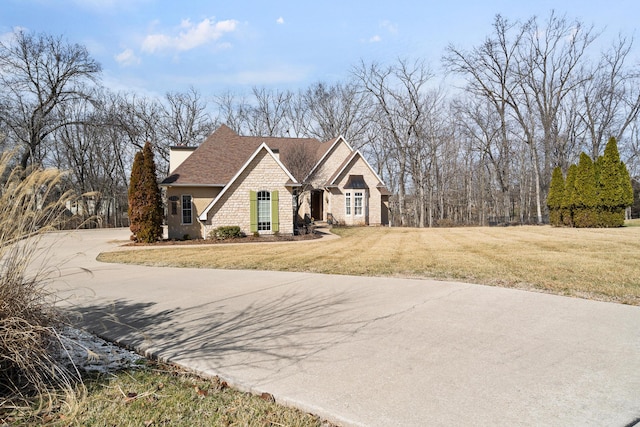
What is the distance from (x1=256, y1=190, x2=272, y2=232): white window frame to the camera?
19.8 meters

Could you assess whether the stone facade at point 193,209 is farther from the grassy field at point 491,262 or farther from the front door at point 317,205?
the front door at point 317,205

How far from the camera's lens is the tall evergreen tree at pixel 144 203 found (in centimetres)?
1802

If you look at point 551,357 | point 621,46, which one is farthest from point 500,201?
point 551,357

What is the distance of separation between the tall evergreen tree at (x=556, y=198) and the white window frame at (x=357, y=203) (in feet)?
38.8

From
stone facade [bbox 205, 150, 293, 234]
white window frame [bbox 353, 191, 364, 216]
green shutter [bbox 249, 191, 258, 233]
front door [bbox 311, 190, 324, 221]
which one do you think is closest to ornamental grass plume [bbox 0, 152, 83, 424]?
stone facade [bbox 205, 150, 293, 234]

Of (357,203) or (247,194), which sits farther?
(357,203)

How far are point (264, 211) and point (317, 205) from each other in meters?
9.85

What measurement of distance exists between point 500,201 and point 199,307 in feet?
148

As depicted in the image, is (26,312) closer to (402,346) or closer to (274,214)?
(402,346)

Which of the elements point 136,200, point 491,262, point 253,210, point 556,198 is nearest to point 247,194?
point 253,210

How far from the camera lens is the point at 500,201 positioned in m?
44.4

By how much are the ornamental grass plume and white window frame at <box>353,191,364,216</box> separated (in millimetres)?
24155

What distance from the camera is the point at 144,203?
1811 centimetres

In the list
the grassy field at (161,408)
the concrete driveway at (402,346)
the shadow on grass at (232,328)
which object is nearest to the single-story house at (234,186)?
the concrete driveway at (402,346)
